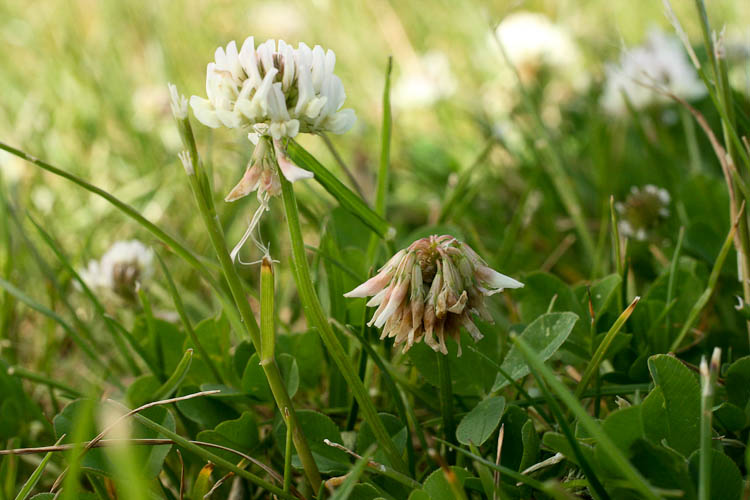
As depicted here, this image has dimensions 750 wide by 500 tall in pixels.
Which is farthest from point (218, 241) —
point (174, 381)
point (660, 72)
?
point (660, 72)

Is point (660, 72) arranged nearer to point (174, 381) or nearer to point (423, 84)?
point (423, 84)

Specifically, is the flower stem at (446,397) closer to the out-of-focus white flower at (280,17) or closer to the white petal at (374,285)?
the white petal at (374,285)

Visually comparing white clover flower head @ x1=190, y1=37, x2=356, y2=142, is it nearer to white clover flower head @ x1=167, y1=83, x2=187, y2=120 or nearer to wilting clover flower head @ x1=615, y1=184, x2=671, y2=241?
white clover flower head @ x1=167, y1=83, x2=187, y2=120

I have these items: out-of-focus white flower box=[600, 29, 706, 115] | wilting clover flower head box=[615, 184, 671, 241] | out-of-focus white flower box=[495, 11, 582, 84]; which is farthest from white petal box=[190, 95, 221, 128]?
out-of-focus white flower box=[495, 11, 582, 84]

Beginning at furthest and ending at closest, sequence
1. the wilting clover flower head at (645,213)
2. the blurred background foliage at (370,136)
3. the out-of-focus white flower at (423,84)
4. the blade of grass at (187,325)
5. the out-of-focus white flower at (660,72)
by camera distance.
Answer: the out-of-focus white flower at (423,84) → the out-of-focus white flower at (660,72) → the blurred background foliage at (370,136) → the wilting clover flower head at (645,213) → the blade of grass at (187,325)

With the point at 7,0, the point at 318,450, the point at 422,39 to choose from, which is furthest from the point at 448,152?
the point at 7,0

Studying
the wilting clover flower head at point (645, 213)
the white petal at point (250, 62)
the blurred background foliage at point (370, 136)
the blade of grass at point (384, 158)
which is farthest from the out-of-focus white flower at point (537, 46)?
the white petal at point (250, 62)
